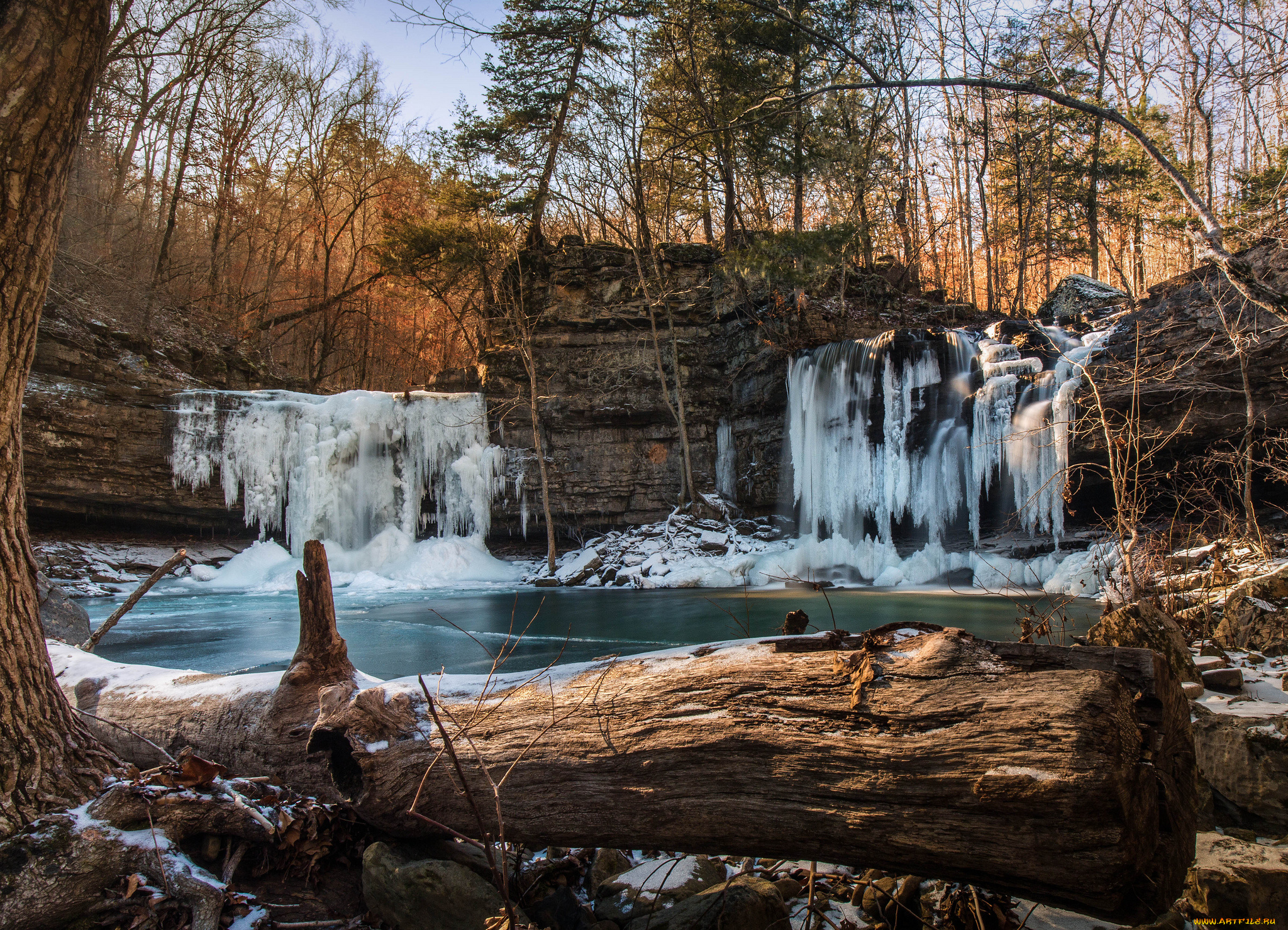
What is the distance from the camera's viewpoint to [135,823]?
2.24 meters

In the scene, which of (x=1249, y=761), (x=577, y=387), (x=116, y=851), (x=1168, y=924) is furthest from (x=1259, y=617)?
(x=577, y=387)

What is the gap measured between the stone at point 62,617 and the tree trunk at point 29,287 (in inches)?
167

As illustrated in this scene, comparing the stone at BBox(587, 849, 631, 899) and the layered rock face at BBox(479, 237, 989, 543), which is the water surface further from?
the layered rock face at BBox(479, 237, 989, 543)

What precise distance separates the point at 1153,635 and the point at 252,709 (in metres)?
4.63

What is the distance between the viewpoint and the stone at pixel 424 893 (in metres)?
2.29

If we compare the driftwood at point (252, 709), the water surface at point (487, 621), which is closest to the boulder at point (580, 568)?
the water surface at point (487, 621)

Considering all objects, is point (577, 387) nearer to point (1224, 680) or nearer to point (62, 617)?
→ point (62, 617)

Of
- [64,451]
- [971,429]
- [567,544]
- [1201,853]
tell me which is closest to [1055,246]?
[971,429]

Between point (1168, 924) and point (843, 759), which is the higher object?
point (843, 759)

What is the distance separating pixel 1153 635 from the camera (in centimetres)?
373

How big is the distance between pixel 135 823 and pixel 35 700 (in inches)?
20.9

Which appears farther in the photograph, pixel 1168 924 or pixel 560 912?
pixel 560 912

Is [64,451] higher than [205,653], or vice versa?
[64,451]

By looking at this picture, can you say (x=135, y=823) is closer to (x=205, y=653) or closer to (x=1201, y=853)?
(x=1201, y=853)
